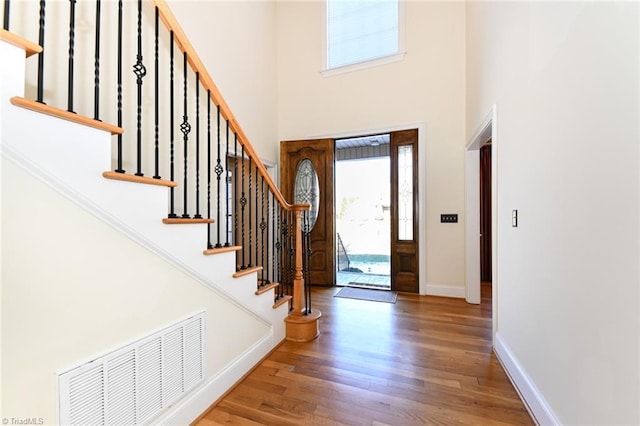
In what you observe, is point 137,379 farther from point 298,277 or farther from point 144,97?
point 144,97

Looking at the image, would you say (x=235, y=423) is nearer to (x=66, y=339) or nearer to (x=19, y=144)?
(x=66, y=339)

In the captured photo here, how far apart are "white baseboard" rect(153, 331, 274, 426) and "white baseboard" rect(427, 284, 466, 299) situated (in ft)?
8.48

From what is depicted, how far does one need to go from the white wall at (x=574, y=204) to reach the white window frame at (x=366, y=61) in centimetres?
204

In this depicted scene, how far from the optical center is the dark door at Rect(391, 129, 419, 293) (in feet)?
12.8

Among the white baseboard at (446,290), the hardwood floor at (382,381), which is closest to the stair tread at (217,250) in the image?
the hardwood floor at (382,381)

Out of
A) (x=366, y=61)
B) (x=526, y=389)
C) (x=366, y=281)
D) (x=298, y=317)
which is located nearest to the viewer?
(x=526, y=389)

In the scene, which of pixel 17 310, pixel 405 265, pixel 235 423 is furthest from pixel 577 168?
pixel 405 265

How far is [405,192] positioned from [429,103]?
1.31 m

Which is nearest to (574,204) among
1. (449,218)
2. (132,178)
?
(132,178)

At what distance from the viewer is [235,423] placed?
1525mm

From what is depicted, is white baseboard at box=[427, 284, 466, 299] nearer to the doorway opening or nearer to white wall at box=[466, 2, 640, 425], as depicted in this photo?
white wall at box=[466, 2, 640, 425]

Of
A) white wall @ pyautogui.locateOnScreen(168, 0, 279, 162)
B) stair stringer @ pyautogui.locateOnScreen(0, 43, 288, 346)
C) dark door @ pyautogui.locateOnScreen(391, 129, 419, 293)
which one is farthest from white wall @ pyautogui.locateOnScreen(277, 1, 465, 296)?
stair stringer @ pyautogui.locateOnScreen(0, 43, 288, 346)

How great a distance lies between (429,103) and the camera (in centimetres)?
383

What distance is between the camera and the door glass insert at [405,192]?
3.96 metres
